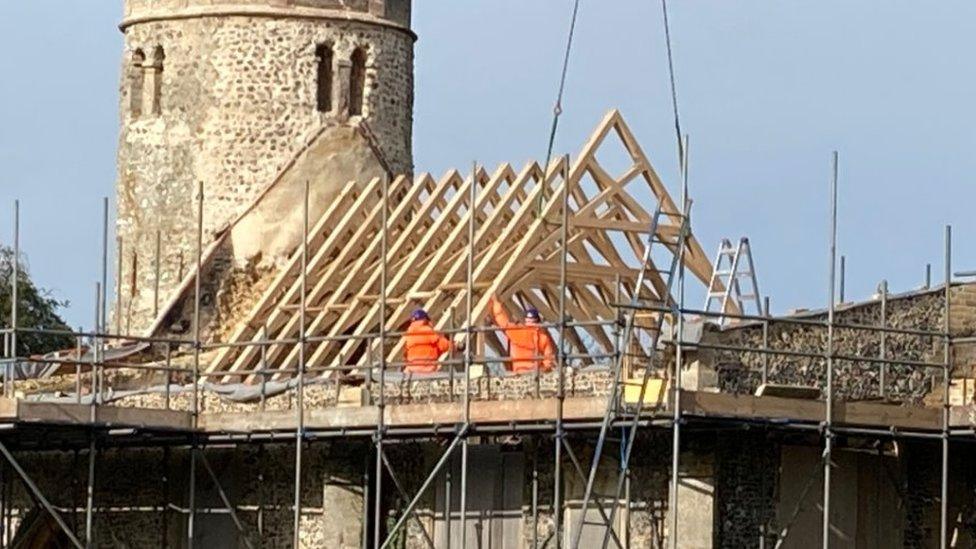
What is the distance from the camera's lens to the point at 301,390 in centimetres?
3628

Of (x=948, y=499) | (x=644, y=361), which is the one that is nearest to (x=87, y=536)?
(x=644, y=361)

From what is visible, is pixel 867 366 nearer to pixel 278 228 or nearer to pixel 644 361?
pixel 644 361

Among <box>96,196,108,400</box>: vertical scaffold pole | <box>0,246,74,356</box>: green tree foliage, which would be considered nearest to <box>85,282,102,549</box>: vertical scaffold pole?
<box>96,196,108,400</box>: vertical scaffold pole

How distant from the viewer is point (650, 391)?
3306 cm

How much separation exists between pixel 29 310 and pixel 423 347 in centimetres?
2747

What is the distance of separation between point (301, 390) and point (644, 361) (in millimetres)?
4162

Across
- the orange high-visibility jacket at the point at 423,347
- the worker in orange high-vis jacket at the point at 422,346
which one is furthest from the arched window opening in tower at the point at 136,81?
the orange high-visibility jacket at the point at 423,347

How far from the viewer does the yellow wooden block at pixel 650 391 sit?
108 ft

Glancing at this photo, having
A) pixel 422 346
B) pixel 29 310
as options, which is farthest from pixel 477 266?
pixel 29 310

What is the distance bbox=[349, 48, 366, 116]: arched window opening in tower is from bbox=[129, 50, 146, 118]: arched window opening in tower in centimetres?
282

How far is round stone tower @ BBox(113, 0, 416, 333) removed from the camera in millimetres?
44344

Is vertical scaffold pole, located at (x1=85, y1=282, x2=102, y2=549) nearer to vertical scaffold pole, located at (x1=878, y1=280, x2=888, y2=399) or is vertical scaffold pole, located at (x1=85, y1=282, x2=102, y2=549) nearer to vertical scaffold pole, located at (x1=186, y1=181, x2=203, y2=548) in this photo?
vertical scaffold pole, located at (x1=186, y1=181, x2=203, y2=548)

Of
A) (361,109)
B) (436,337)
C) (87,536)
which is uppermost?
(361,109)

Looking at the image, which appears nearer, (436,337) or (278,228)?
(436,337)
